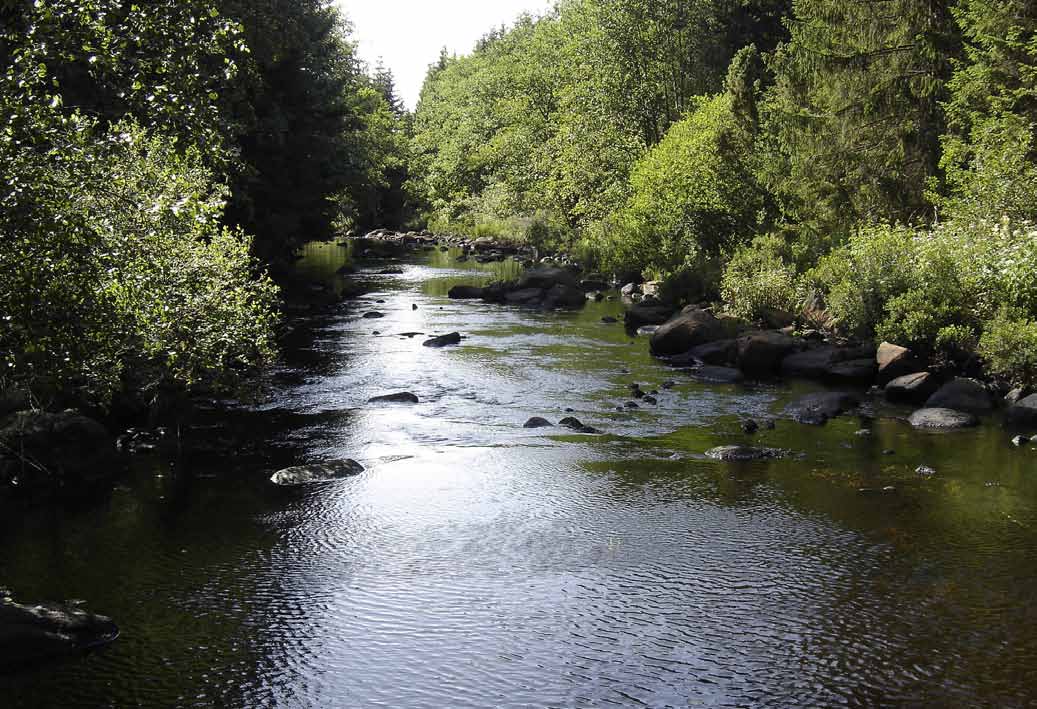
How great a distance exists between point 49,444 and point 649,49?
39604 millimetres

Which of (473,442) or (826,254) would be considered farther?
(826,254)

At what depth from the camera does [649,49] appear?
48.7 meters

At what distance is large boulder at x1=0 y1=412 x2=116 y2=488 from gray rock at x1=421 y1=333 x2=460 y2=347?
12.9m

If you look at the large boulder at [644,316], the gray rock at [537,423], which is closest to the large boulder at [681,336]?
the large boulder at [644,316]

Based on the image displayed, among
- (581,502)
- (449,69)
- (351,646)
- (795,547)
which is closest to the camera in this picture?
→ (351,646)

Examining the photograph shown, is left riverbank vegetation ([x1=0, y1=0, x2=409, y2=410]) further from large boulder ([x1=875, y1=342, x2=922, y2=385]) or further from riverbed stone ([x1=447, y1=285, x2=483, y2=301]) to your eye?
riverbed stone ([x1=447, y1=285, x2=483, y2=301])

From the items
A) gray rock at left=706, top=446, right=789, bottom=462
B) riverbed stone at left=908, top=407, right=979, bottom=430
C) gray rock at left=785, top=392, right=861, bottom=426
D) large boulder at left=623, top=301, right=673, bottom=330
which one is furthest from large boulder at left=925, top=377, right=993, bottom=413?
large boulder at left=623, top=301, right=673, bottom=330

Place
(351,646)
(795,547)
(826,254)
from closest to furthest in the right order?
(351,646) → (795,547) → (826,254)

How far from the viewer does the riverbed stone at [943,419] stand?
18.7 m

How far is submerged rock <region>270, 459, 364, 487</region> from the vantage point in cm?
1555

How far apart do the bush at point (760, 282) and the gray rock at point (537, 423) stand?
515 inches

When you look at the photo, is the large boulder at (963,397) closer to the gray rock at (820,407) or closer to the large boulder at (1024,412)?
the large boulder at (1024,412)

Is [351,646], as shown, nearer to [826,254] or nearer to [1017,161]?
[1017,161]

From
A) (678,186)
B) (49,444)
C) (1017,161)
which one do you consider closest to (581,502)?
(49,444)
